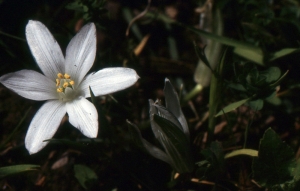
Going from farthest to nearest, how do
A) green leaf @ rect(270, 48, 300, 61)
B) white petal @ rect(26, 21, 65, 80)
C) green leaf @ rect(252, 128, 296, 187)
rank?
green leaf @ rect(270, 48, 300, 61) < white petal @ rect(26, 21, 65, 80) < green leaf @ rect(252, 128, 296, 187)

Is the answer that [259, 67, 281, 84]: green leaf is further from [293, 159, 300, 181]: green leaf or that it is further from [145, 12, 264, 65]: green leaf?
[293, 159, 300, 181]: green leaf

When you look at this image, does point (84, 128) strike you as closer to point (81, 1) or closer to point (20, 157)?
point (20, 157)

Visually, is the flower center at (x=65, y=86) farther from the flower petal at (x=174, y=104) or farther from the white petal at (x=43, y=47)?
the flower petal at (x=174, y=104)

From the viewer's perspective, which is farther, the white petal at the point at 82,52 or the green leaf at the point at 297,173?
the white petal at the point at 82,52

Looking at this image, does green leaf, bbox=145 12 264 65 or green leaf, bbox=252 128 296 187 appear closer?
green leaf, bbox=252 128 296 187

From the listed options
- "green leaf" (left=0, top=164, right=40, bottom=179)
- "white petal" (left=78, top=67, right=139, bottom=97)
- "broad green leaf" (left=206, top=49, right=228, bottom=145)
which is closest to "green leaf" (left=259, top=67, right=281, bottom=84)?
"broad green leaf" (left=206, top=49, right=228, bottom=145)

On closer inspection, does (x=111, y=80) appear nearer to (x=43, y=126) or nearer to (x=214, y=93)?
(x=43, y=126)

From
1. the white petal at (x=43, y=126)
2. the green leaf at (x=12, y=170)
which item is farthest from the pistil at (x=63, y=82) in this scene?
the green leaf at (x=12, y=170)
